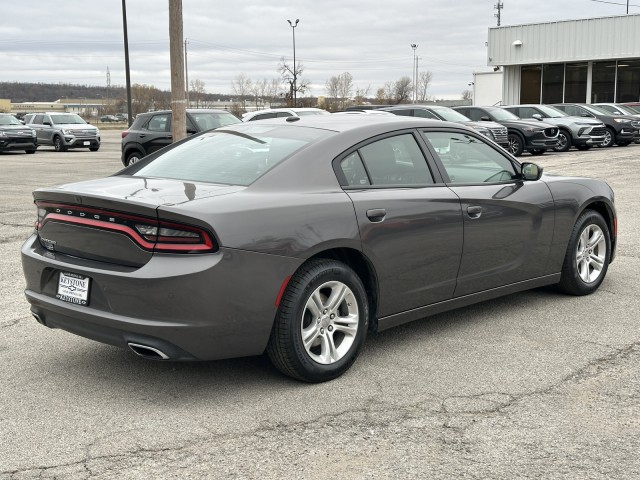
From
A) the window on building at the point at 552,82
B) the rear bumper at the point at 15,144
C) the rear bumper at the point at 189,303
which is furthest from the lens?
the window on building at the point at 552,82

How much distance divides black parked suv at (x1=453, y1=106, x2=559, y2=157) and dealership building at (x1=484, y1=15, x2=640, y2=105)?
Result: 65.7 feet

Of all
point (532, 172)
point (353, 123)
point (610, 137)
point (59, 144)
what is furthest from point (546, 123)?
point (353, 123)

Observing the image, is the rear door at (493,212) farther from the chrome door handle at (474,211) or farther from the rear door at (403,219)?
the rear door at (403,219)

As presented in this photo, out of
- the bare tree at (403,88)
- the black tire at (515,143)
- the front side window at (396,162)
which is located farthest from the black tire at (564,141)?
the bare tree at (403,88)

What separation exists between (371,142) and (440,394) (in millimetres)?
1641

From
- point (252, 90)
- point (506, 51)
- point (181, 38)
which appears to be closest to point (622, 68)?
point (506, 51)

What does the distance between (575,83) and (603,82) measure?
1537 millimetres

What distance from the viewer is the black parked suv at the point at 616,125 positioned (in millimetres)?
27109

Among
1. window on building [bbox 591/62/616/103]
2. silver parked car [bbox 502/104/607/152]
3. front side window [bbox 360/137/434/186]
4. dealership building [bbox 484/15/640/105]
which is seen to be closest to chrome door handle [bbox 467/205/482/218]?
front side window [bbox 360/137/434/186]

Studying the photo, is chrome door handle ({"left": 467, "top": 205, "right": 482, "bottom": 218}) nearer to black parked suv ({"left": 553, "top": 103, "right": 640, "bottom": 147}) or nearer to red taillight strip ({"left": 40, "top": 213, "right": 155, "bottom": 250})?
red taillight strip ({"left": 40, "top": 213, "right": 155, "bottom": 250})

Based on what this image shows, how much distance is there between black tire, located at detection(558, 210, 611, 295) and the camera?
6137mm

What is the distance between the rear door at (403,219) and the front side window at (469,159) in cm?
21

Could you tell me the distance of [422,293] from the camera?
4934mm

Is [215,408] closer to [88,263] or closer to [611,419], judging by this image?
[88,263]
